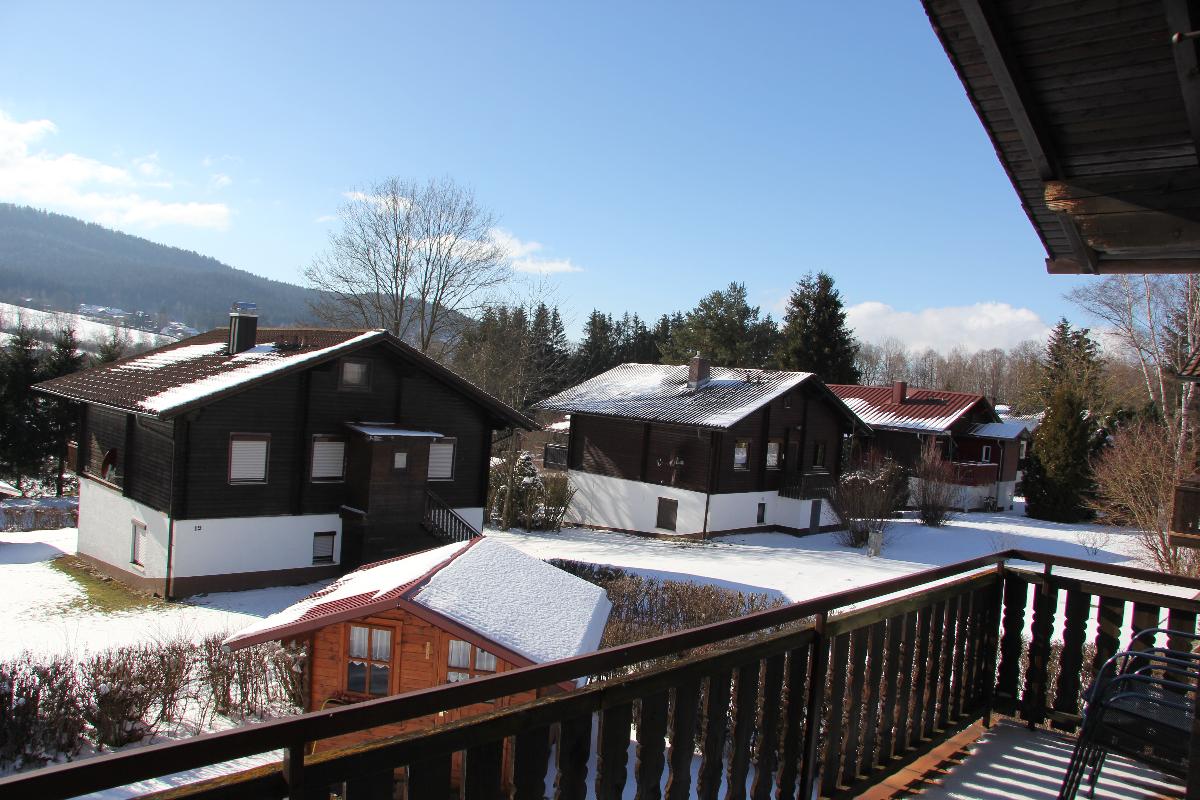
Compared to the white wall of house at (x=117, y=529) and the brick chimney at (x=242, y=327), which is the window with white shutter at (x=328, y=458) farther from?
the brick chimney at (x=242, y=327)

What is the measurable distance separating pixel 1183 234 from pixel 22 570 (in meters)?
23.7

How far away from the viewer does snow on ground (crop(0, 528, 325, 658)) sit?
1385 centimetres

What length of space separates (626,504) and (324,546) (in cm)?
1273

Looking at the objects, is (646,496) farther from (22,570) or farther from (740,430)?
(22,570)

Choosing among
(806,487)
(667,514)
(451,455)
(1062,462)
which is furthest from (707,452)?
(1062,462)

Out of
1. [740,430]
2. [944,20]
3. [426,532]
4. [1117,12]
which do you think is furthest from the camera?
[740,430]

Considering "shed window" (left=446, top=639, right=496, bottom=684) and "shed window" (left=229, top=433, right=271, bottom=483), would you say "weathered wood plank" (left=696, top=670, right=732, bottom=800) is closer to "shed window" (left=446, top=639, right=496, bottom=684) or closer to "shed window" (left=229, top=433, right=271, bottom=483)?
"shed window" (left=446, top=639, right=496, bottom=684)

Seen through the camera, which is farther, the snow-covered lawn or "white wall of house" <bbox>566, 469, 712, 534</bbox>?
"white wall of house" <bbox>566, 469, 712, 534</bbox>

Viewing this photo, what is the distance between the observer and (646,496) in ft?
96.5

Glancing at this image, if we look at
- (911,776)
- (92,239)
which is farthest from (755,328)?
(92,239)

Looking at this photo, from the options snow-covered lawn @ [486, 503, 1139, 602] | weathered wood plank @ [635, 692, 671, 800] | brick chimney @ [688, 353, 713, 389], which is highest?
brick chimney @ [688, 353, 713, 389]

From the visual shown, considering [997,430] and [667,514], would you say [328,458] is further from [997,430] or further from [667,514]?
[997,430]

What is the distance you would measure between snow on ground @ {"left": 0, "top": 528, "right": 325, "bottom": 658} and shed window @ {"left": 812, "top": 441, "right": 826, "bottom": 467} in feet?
65.2

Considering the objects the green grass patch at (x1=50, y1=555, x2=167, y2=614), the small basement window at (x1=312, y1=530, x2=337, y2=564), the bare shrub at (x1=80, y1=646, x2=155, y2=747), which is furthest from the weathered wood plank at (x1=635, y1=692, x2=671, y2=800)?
the small basement window at (x1=312, y1=530, x2=337, y2=564)
